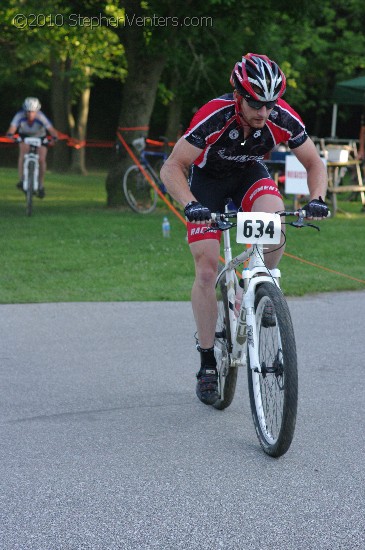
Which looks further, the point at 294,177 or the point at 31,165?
the point at 294,177

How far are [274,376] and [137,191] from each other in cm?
1407

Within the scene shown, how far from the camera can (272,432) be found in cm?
498

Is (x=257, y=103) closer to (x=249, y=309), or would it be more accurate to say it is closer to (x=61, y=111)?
(x=249, y=309)

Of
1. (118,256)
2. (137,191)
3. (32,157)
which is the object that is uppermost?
(32,157)

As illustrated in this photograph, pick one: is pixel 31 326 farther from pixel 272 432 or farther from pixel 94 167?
pixel 94 167

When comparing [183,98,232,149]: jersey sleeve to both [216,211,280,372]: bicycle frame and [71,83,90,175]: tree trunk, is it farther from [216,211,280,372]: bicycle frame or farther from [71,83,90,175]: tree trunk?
[71,83,90,175]: tree trunk

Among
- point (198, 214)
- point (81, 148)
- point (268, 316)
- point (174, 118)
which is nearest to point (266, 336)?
point (268, 316)

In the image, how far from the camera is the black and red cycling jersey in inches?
214

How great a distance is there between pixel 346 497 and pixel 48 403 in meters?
2.22

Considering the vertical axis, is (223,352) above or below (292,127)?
below

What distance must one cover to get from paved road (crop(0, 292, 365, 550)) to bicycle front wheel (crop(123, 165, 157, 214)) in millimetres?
10593

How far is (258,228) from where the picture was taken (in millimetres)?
5070

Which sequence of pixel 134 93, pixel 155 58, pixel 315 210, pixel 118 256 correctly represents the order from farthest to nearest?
pixel 134 93 < pixel 155 58 < pixel 118 256 < pixel 315 210

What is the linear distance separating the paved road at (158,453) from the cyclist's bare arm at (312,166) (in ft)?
4.16
